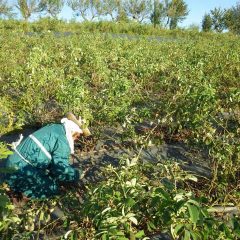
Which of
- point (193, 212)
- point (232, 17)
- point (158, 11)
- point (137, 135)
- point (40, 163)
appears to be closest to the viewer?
point (193, 212)

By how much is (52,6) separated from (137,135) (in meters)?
55.4

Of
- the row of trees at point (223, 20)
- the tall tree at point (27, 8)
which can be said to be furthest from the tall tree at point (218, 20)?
the tall tree at point (27, 8)

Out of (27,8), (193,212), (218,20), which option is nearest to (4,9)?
(27,8)

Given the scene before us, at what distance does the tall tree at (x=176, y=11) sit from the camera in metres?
50.6

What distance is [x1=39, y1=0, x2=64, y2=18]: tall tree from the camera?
54344 mm

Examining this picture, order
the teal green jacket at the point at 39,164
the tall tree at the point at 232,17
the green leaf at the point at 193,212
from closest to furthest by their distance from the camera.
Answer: the green leaf at the point at 193,212, the teal green jacket at the point at 39,164, the tall tree at the point at 232,17

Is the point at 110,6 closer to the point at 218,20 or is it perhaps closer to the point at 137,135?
the point at 218,20

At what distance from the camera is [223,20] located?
1487 inches

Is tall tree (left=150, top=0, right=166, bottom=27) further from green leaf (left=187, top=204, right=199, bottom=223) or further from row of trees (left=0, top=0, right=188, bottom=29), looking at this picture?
green leaf (left=187, top=204, right=199, bottom=223)

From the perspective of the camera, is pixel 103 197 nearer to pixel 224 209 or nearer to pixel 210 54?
pixel 224 209

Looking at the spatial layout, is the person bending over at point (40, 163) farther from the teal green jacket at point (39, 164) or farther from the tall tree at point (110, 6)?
the tall tree at point (110, 6)

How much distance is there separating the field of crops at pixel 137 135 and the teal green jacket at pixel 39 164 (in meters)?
0.36

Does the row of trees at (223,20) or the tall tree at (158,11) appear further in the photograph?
the tall tree at (158,11)

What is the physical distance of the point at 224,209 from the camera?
2803 millimetres
